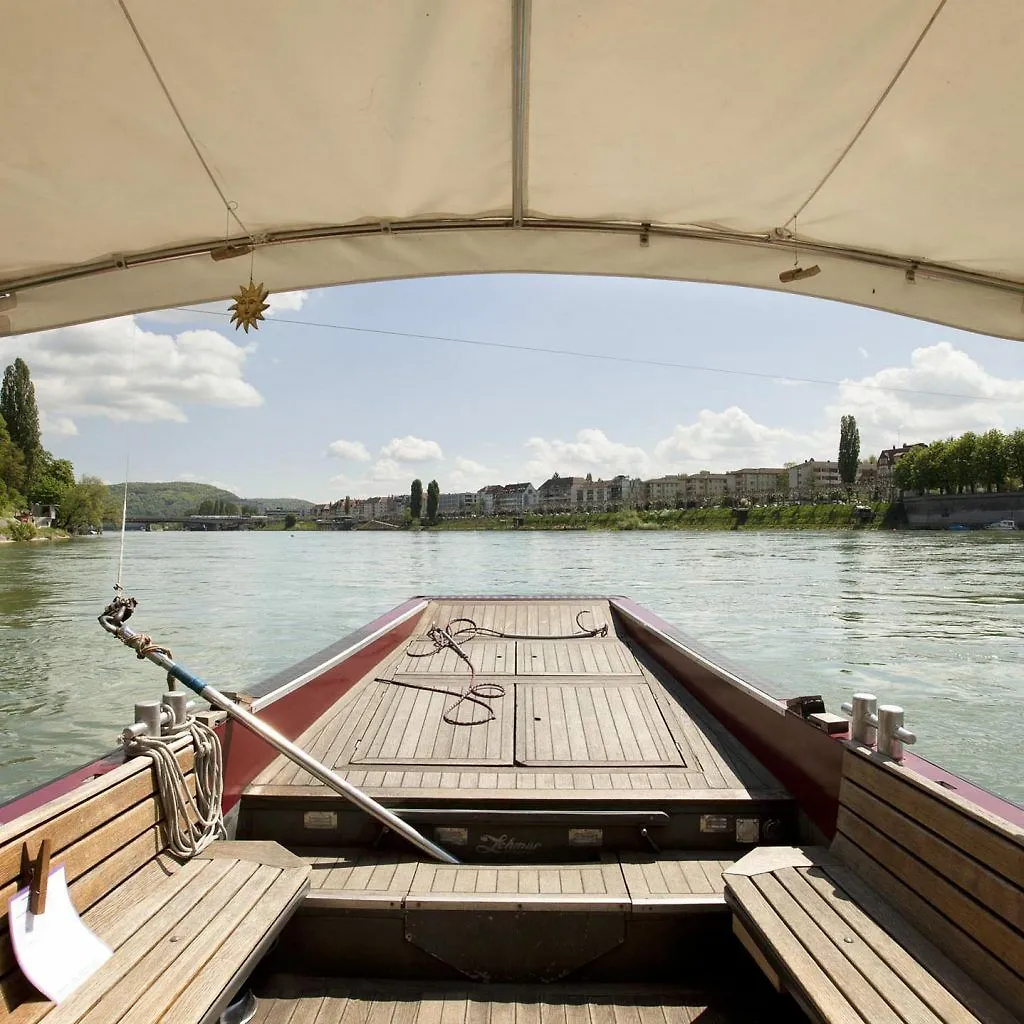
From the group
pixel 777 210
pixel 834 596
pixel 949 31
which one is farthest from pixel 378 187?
pixel 834 596

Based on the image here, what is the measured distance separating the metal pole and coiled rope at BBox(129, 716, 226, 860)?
0.36 ft

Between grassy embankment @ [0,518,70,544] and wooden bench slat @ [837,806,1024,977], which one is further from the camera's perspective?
grassy embankment @ [0,518,70,544]

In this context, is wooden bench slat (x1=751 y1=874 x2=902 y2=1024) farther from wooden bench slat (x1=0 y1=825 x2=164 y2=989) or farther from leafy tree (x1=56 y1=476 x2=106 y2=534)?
leafy tree (x1=56 y1=476 x2=106 y2=534)

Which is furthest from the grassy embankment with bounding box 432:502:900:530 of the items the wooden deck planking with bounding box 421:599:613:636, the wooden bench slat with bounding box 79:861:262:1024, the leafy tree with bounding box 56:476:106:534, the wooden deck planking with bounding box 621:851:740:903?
the wooden bench slat with bounding box 79:861:262:1024

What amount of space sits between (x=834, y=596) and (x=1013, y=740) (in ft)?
36.1

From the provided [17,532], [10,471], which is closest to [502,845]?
[17,532]

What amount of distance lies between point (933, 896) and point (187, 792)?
7.20 feet

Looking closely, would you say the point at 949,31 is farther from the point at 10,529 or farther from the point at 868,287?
the point at 10,529

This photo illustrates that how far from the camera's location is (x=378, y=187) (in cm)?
230

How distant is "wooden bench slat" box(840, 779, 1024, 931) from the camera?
5.44ft

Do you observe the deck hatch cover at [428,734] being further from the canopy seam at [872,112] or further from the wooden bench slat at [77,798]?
the canopy seam at [872,112]

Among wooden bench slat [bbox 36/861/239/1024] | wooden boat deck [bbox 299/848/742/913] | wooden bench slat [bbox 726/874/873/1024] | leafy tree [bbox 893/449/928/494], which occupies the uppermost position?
leafy tree [bbox 893/449/928/494]

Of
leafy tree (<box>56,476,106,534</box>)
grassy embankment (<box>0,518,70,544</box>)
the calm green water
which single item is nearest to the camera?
the calm green water

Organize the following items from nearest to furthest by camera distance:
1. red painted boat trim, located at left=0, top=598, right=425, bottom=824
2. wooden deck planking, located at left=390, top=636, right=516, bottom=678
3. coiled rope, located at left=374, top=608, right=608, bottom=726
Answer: red painted boat trim, located at left=0, top=598, right=425, bottom=824
coiled rope, located at left=374, top=608, right=608, bottom=726
wooden deck planking, located at left=390, top=636, right=516, bottom=678
